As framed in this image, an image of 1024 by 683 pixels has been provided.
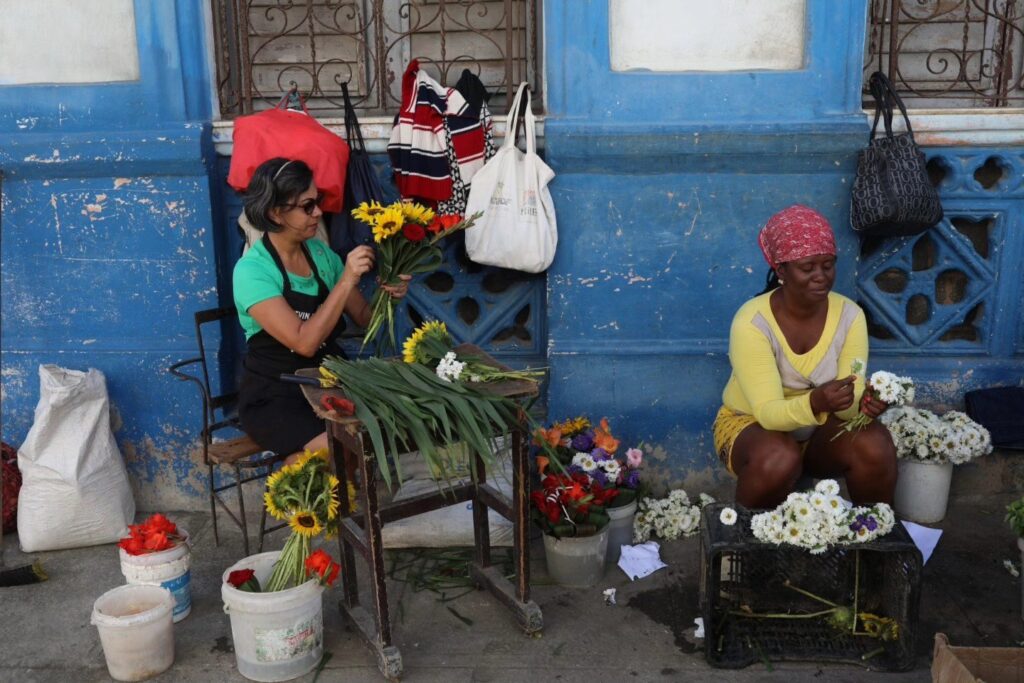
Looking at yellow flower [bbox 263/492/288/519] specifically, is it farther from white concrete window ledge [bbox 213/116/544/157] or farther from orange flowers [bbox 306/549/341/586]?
white concrete window ledge [bbox 213/116/544/157]

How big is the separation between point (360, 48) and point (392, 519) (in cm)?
229

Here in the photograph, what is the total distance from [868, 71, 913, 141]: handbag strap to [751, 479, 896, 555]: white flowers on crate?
1656 millimetres

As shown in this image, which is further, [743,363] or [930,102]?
[930,102]

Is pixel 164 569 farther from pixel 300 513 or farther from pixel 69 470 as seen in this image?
pixel 69 470

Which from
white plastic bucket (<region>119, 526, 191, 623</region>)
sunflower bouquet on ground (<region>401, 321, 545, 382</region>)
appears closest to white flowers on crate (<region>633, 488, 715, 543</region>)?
sunflower bouquet on ground (<region>401, 321, 545, 382</region>)

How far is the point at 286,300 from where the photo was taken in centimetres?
361

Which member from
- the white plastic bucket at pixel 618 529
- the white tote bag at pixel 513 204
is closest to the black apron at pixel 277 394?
the white tote bag at pixel 513 204

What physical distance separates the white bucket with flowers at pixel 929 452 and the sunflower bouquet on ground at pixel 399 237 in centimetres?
209

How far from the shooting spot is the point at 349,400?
302 cm

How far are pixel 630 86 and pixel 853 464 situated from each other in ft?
5.94

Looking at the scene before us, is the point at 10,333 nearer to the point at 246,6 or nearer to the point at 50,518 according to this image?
the point at 50,518

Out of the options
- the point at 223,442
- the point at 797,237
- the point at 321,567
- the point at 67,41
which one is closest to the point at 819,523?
the point at 797,237

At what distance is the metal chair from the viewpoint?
380 cm

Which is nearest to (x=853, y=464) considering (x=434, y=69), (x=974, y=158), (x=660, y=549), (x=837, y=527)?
(x=837, y=527)
